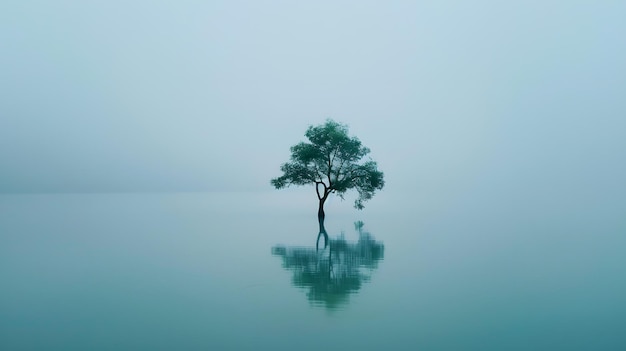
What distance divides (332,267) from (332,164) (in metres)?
32.8

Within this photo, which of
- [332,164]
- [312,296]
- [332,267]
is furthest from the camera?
[332,164]

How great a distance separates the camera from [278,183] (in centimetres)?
5625

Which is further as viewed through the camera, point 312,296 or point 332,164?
point 332,164

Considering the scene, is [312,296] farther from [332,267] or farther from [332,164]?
[332,164]

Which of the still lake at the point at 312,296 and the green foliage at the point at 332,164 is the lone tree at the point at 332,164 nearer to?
the green foliage at the point at 332,164

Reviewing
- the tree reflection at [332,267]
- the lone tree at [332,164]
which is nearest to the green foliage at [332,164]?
the lone tree at [332,164]

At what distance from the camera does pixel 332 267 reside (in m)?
22.9

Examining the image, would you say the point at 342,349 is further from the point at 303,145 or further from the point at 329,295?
the point at 303,145

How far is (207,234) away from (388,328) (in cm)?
3052

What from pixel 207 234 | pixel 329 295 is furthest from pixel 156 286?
pixel 207 234

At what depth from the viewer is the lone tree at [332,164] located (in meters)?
53.7

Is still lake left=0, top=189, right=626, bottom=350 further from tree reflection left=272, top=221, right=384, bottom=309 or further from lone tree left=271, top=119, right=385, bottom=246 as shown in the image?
lone tree left=271, top=119, right=385, bottom=246

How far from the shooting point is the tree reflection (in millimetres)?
17406

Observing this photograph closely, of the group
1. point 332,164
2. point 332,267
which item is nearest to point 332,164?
point 332,164
